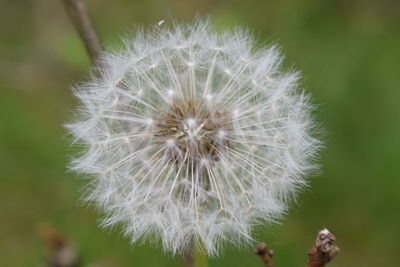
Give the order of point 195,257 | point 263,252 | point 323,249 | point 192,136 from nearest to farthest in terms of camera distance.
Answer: point 323,249 < point 263,252 < point 195,257 < point 192,136

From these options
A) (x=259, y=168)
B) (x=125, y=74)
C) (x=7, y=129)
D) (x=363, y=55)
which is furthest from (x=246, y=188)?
(x=7, y=129)

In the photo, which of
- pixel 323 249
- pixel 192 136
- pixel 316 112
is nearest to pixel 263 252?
pixel 323 249

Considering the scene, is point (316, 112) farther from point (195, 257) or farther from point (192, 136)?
point (195, 257)

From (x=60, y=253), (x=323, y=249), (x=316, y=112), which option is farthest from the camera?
(x=316, y=112)

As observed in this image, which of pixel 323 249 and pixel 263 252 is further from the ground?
pixel 263 252

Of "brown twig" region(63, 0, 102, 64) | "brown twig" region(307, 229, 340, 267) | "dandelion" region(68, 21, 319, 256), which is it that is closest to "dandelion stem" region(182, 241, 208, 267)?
"dandelion" region(68, 21, 319, 256)

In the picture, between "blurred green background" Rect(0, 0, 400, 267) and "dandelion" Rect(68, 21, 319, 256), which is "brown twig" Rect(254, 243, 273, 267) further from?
"blurred green background" Rect(0, 0, 400, 267)

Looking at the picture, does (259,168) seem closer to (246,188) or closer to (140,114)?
(246,188)

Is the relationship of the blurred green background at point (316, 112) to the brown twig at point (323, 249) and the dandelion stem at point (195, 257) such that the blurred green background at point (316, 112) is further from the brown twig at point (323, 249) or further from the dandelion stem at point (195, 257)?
the brown twig at point (323, 249)
